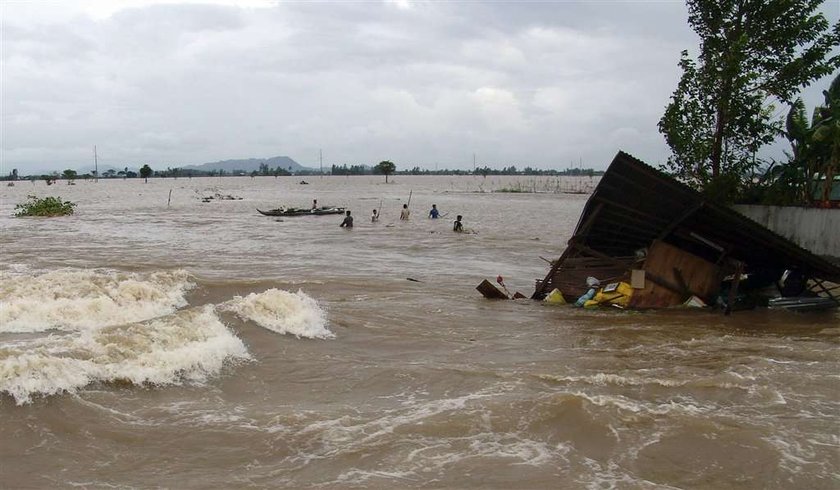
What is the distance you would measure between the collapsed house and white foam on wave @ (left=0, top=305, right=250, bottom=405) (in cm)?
611

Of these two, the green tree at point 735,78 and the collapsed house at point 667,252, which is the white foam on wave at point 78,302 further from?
the green tree at point 735,78

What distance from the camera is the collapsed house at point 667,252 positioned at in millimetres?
9406

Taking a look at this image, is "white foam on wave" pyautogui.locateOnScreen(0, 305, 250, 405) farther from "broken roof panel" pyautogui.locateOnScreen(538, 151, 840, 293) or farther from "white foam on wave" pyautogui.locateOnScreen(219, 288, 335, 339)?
"broken roof panel" pyautogui.locateOnScreen(538, 151, 840, 293)

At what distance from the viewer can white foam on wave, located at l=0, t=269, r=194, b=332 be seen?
841 centimetres

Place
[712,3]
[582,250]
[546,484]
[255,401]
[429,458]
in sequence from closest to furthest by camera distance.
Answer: [546,484], [429,458], [255,401], [582,250], [712,3]

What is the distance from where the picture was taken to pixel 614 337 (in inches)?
344

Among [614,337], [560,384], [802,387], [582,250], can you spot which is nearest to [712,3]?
[582,250]

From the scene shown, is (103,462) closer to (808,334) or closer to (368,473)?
(368,473)

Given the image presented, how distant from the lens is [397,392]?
6.28m

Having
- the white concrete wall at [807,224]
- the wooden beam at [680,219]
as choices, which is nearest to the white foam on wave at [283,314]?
the wooden beam at [680,219]

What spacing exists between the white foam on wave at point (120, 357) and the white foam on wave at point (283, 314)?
32.9 inches

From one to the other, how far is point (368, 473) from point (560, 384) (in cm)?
272

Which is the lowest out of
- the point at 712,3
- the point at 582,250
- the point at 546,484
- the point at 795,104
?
the point at 546,484

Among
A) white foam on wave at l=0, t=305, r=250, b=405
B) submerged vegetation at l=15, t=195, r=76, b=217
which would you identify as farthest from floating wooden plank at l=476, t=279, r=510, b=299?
submerged vegetation at l=15, t=195, r=76, b=217
